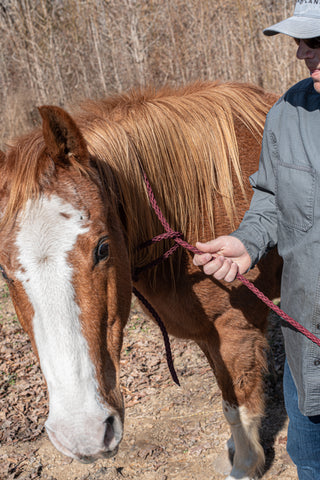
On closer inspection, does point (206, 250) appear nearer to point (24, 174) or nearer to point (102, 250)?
point (102, 250)

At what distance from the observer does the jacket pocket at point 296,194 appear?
154 centimetres

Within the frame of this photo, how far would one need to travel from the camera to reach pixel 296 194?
1.59 m

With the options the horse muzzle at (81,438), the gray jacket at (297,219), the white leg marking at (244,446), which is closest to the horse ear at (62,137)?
the gray jacket at (297,219)

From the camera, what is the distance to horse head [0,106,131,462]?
145cm

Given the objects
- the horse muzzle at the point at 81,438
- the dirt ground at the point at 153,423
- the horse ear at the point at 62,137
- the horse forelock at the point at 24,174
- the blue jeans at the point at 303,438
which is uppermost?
the horse ear at the point at 62,137

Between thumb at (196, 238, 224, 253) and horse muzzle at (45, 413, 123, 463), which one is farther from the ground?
thumb at (196, 238, 224, 253)

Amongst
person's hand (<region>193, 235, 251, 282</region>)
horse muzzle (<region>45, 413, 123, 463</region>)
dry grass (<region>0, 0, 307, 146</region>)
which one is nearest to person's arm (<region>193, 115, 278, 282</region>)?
person's hand (<region>193, 235, 251, 282</region>)

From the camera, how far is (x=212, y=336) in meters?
2.48

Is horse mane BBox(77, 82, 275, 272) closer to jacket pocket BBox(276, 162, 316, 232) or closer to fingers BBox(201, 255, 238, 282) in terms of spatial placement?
fingers BBox(201, 255, 238, 282)

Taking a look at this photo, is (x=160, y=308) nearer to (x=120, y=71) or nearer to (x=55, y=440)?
(x=55, y=440)

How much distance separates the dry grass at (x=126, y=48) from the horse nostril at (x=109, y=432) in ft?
18.8

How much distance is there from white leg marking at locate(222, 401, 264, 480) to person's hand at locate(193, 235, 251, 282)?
1311 millimetres

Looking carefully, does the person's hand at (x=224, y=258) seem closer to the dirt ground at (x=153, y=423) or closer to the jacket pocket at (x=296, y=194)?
the jacket pocket at (x=296, y=194)

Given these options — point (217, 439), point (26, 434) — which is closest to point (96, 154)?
point (217, 439)
